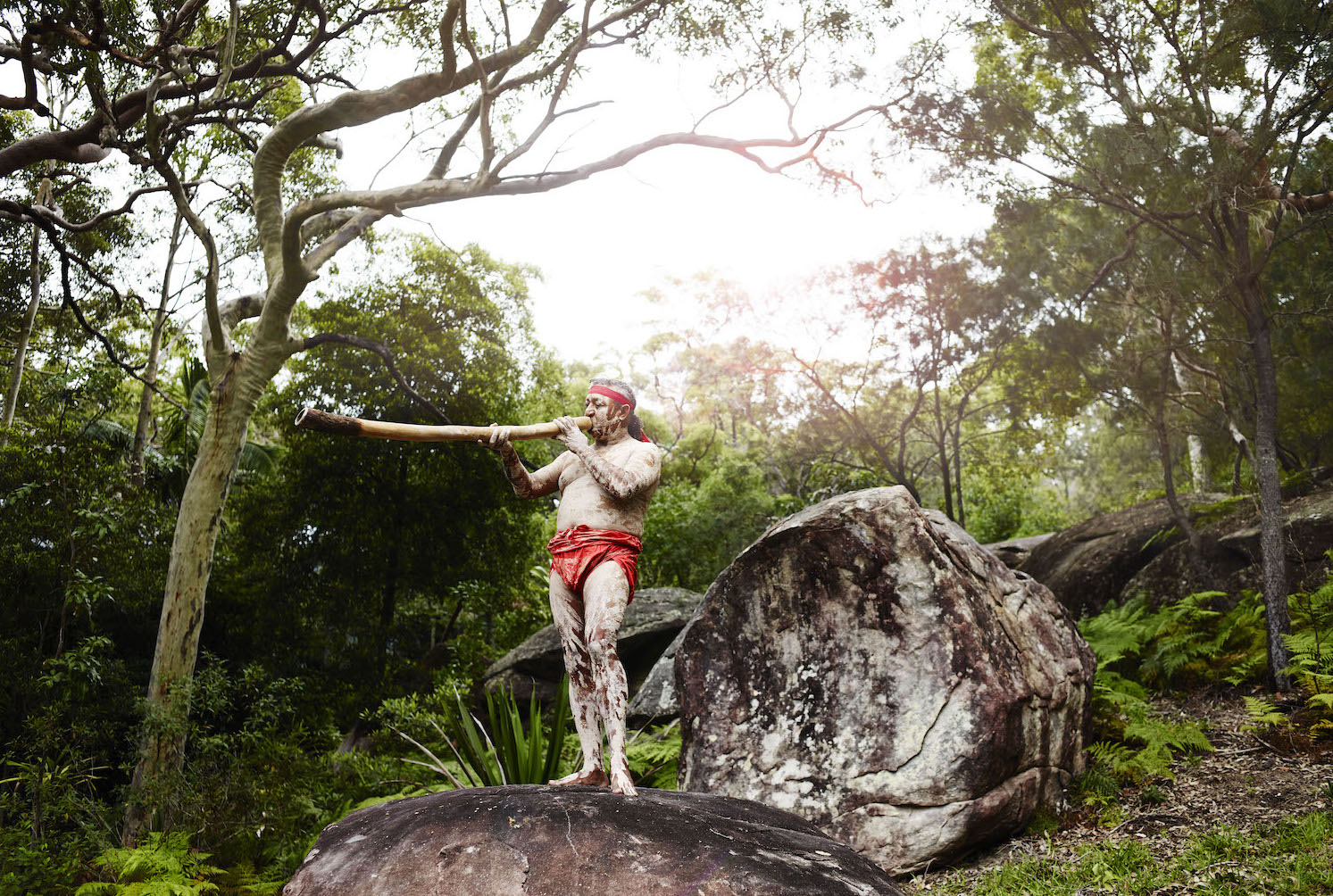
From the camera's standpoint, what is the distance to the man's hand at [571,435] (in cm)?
422

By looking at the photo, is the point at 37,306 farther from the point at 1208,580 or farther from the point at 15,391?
the point at 1208,580

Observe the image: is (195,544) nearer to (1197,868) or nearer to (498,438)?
(498,438)

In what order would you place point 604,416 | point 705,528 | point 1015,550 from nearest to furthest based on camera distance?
point 604,416
point 1015,550
point 705,528

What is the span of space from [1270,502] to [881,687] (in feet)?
14.4

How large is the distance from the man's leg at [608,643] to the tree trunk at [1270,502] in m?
5.93

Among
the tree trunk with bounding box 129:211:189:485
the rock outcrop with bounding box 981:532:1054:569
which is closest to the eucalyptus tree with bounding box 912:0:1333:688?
the rock outcrop with bounding box 981:532:1054:569

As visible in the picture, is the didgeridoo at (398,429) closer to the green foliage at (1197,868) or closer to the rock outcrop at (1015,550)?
the green foliage at (1197,868)

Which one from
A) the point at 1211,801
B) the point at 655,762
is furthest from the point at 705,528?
the point at 1211,801

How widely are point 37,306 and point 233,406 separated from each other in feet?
37.4

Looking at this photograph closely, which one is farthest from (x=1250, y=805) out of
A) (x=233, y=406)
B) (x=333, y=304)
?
(x=333, y=304)

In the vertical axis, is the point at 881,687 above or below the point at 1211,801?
above

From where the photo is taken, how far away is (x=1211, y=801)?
5.73 metres

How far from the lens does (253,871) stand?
695 centimetres

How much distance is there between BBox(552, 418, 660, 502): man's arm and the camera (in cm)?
417
